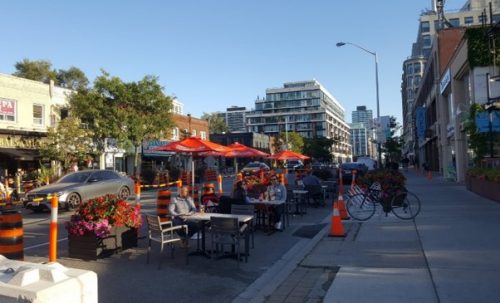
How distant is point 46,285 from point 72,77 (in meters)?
65.7

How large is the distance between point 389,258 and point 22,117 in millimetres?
29382

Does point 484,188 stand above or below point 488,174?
below

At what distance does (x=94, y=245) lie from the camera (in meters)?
8.80

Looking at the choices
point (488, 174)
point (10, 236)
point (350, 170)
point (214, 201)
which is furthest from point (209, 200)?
point (350, 170)

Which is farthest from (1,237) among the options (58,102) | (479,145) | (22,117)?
(58,102)

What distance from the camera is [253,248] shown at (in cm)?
980

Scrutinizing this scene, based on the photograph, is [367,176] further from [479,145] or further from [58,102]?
[58,102]

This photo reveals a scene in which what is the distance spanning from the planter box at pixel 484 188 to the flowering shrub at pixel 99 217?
41.5 feet

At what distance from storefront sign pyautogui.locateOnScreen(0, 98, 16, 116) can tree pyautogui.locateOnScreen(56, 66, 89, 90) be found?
33087mm

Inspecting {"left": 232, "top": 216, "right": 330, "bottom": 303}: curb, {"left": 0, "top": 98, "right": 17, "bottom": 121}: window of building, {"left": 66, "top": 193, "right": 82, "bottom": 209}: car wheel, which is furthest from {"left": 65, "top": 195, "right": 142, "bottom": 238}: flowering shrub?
{"left": 0, "top": 98, "right": 17, "bottom": 121}: window of building

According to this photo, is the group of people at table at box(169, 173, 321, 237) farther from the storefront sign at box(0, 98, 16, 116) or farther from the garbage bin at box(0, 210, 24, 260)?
the storefront sign at box(0, 98, 16, 116)

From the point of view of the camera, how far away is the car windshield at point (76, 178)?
59.9 feet

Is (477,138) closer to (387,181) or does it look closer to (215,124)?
(387,181)

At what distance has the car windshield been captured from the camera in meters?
18.3
